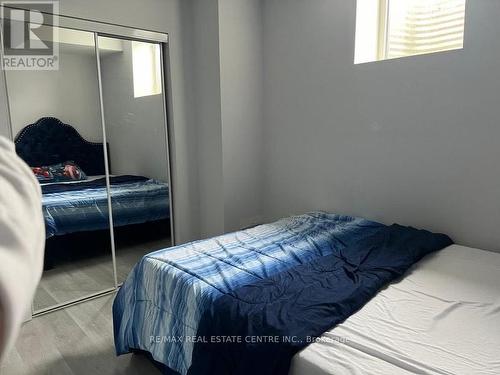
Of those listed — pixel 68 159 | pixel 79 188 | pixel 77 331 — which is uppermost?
pixel 68 159

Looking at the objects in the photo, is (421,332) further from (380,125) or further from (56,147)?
(56,147)

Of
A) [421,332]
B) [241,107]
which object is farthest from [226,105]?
[421,332]

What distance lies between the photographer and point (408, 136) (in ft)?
7.95

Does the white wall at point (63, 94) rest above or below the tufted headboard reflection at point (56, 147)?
above

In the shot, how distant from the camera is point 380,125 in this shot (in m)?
2.56

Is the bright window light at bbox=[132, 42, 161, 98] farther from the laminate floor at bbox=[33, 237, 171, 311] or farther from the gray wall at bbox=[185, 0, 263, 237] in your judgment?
the laminate floor at bbox=[33, 237, 171, 311]

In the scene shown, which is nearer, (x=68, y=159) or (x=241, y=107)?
(x=68, y=159)

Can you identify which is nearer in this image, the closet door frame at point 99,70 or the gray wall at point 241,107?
the closet door frame at point 99,70

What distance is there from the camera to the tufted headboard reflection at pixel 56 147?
95.7 inches

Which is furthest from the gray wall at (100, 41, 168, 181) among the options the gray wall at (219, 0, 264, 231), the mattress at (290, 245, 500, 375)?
the mattress at (290, 245, 500, 375)

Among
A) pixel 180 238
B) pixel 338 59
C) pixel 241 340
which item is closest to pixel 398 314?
pixel 241 340

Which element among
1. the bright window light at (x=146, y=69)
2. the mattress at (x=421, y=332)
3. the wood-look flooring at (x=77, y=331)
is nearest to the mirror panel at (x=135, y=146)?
the bright window light at (x=146, y=69)

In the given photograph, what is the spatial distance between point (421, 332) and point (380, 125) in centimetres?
164

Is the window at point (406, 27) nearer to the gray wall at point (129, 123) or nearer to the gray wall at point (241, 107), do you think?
the gray wall at point (241, 107)
